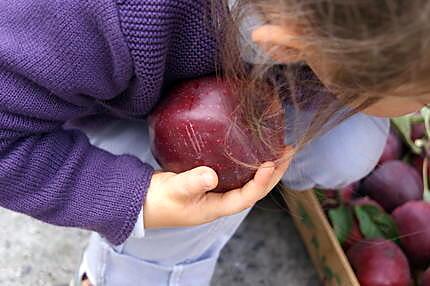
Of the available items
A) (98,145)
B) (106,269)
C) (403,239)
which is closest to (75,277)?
(106,269)

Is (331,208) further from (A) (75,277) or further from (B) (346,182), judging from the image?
(A) (75,277)

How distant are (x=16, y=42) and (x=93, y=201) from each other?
0.22 meters

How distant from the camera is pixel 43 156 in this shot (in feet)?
2.96

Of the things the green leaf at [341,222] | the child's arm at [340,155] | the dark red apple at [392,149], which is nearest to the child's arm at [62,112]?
the child's arm at [340,155]

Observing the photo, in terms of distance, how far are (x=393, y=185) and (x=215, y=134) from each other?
551 mm

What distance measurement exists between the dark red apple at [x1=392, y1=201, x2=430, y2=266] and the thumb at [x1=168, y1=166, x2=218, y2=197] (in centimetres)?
50

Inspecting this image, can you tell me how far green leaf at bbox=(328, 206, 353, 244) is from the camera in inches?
49.8

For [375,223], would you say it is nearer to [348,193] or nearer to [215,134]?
[348,193]

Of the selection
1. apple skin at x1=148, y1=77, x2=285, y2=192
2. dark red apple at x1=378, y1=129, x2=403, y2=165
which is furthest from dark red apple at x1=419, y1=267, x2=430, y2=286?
apple skin at x1=148, y1=77, x2=285, y2=192

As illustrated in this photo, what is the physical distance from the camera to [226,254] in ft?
4.43

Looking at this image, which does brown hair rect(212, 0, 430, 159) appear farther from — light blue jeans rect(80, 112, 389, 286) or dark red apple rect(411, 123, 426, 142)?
dark red apple rect(411, 123, 426, 142)

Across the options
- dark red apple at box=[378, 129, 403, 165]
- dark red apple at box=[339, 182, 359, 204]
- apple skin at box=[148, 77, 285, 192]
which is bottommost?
dark red apple at box=[339, 182, 359, 204]

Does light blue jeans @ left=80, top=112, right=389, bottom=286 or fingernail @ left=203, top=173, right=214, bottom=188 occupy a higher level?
fingernail @ left=203, top=173, right=214, bottom=188

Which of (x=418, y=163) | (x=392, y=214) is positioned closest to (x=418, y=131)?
(x=418, y=163)
